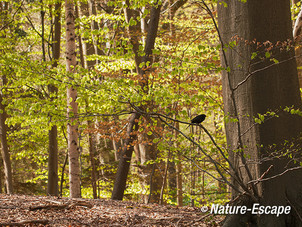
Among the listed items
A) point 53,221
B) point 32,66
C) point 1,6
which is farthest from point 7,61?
point 1,6

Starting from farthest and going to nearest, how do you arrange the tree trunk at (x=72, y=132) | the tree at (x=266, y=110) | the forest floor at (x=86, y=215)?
the tree trunk at (x=72, y=132)
the forest floor at (x=86, y=215)
the tree at (x=266, y=110)

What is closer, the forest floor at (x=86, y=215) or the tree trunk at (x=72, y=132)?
the forest floor at (x=86, y=215)

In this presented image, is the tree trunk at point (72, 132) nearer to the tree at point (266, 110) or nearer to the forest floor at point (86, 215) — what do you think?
the forest floor at point (86, 215)

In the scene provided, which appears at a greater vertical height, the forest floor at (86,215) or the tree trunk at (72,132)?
the tree trunk at (72,132)

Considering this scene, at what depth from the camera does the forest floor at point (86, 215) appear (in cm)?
433

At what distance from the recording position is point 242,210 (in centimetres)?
419

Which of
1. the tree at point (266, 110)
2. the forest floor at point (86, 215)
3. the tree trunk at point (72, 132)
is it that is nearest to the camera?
the tree at point (266, 110)

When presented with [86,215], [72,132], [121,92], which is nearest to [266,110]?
[121,92]

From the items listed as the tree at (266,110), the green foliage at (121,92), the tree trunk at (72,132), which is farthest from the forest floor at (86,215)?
the tree trunk at (72,132)

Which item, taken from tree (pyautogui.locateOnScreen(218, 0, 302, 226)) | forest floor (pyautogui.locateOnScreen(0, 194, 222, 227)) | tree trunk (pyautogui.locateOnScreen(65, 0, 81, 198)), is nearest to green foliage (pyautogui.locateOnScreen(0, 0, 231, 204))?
tree trunk (pyautogui.locateOnScreen(65, 0, 81, 198))

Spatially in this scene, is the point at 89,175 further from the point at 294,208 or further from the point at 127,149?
the point at 294,208

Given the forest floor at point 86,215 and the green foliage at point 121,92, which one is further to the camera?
the forest floor at point 86,215

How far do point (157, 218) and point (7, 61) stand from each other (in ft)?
13.0

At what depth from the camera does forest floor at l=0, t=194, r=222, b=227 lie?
171 inches
